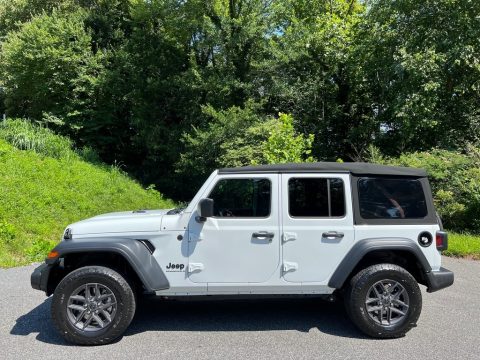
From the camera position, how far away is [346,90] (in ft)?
60.8

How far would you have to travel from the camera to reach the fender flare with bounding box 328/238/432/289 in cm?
479

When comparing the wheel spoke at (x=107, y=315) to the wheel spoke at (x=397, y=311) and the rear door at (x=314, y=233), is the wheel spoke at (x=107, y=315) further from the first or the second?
the wheel spoke at (x=397, y=311)

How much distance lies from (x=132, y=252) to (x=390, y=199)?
2823mm

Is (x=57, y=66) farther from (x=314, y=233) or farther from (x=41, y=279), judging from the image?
(x=314, y=233)

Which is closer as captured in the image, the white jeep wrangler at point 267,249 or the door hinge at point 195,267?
the white jeep wrangler at point 267,249

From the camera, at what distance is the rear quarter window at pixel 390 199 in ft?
16.4

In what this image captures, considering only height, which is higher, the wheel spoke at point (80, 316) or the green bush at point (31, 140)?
the green bush at point (31, 140)

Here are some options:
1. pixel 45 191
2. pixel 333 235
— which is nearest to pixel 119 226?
pixel 333 235

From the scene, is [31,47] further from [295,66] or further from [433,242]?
[433,242]

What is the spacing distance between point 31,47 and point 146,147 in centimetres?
655

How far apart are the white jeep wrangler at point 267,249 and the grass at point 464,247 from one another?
466 centimetres

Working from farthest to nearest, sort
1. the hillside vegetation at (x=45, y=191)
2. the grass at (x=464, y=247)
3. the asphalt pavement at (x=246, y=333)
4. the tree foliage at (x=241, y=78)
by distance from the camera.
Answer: the tree foliage at (x=241, y=78) < the hillside vegetation at (x=45, y=191) < the grass at (x=464, y=247) < the asphalt pavement at (x=246, y=333)

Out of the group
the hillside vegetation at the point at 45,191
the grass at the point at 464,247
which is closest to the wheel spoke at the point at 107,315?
the hillside vegetation at the point at 45,191

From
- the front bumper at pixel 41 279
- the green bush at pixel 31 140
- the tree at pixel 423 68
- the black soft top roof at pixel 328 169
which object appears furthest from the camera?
the green bush at pixel 31 140
